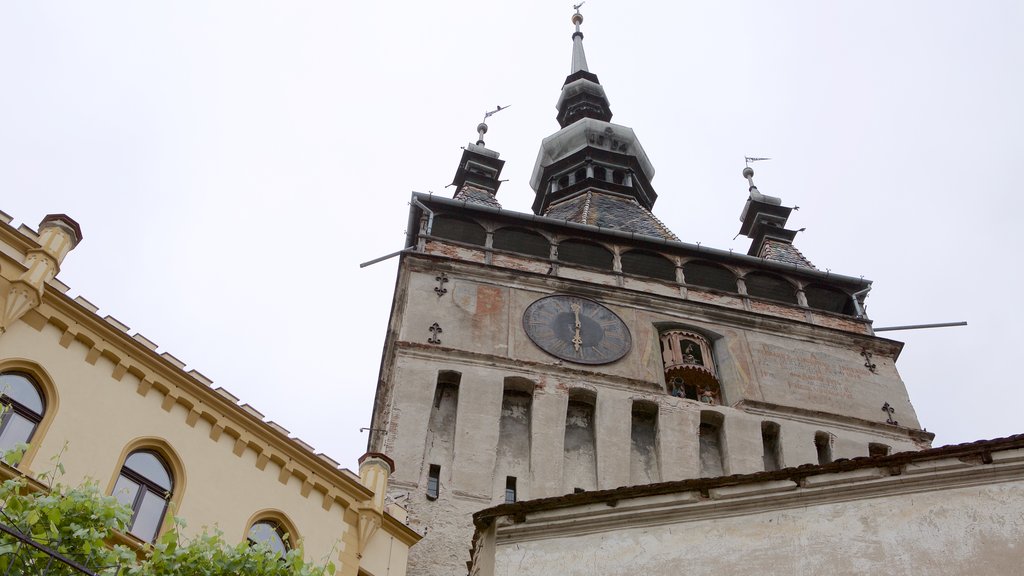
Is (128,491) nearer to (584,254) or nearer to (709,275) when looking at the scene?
(584,254)

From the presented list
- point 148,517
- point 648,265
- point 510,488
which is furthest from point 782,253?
point 148,517

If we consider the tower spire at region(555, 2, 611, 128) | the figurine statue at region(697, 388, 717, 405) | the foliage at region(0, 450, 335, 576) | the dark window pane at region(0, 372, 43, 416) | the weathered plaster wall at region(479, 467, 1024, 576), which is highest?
the tower spire at region(555, 2, 611, 128)

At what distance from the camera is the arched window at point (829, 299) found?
99.1ft

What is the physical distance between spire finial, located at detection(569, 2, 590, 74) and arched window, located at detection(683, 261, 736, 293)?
26.9m

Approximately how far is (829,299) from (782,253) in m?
5.01

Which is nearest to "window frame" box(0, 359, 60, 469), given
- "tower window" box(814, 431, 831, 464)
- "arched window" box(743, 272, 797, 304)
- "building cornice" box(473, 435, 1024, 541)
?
"building cornice" box(473, 435, 1024, 541)

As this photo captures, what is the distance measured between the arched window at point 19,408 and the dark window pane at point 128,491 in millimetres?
1088

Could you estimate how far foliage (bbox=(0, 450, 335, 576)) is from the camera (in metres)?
7.63

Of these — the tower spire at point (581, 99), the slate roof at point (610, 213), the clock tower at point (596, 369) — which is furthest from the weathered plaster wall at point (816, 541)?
the tower spire at point (581, 99)

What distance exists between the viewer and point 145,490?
491 inches

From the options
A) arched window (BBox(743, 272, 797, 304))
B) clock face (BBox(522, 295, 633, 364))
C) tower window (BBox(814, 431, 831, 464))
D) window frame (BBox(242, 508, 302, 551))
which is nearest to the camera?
window frame (BBox(242, 508, 302, 551))

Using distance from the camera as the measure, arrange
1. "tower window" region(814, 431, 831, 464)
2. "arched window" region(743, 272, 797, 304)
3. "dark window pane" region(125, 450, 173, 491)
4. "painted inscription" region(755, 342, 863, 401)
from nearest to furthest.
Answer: "dark window pane" region(125, 450, 173, 491) < "tower window" region(814, 431, 831, 464) < "painted inscription" region(755, 342, 863, 401) < "arched window" region(743, 272, 797, 304)

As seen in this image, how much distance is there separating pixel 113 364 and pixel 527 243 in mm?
16955

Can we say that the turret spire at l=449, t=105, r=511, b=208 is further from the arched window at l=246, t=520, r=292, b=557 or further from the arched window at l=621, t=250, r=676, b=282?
the arched window at l=246, t=520, r=292, b=557
